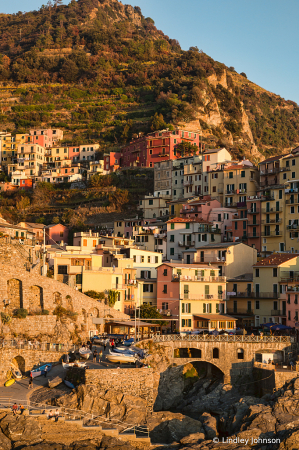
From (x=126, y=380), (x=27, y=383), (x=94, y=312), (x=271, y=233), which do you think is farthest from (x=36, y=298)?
(x=271, y=233)

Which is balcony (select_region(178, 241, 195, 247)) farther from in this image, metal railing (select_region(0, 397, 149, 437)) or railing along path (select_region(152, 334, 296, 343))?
metal railing (select_region(0, 397, 149, 437))

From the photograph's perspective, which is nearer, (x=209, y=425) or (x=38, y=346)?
(x=209, y=425)

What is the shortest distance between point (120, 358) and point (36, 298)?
9.75 m

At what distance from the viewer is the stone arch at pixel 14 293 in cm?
4628

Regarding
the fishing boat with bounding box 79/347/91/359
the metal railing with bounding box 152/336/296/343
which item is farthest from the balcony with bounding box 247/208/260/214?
the fishing boat with bounding box 79/347/91/359

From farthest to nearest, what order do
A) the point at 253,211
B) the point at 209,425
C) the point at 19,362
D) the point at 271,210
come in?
1. the point at 253,211
2. the point at 271,210
3. the point at 19,362
4. the point at 209,425

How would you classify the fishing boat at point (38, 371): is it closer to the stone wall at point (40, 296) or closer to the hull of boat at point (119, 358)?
the hull of boat at point (119, 358)

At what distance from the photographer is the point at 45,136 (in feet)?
378

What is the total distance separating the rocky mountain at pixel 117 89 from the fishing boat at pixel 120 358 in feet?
237

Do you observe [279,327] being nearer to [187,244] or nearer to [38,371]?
[187,244]

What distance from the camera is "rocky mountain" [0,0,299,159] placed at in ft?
387

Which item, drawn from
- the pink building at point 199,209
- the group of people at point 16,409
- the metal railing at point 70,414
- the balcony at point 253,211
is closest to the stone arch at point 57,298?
the metal railing at point 70,414

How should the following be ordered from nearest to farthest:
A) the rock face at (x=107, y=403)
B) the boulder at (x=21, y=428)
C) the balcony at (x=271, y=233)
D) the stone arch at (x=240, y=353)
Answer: the boulder at (x=21, y=428)
the rock face at (x=107, y=403)
the stone arch at (x=240, y=353)
the balcony at (x=271, y=233)

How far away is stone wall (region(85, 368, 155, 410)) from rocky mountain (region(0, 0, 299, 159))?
73.5 metres
